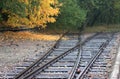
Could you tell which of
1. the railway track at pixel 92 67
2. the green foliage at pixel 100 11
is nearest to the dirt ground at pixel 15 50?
the railway track at pixel 92 67

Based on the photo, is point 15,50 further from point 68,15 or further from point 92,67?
point 68,15

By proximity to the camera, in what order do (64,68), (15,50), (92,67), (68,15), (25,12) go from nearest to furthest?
(64,68), (92,67), (15,50), (25,12), (68,15)

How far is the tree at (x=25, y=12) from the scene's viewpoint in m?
26.8

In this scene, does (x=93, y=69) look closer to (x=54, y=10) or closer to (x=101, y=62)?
(x=101, y=62)

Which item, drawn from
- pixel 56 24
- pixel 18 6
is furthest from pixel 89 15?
pixel 18 6

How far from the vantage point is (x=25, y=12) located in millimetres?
28406

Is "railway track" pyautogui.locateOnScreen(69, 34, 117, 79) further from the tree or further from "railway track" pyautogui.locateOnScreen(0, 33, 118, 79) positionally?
the tree

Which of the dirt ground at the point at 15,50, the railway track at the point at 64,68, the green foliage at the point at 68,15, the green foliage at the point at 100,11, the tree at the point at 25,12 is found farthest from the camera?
the green foliage at the point at 100,11

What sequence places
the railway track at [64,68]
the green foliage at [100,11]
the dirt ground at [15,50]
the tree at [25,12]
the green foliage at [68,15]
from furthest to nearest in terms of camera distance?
1. the green foliage at [100,11]
2. the green foliage at [68,15]
3. the tree at [25,12]
4. the dirt ground at [15,50]
5. the railway track at [64,68]

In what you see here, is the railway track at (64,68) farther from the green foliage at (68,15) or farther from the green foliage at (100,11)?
the green foliage at (100,11)

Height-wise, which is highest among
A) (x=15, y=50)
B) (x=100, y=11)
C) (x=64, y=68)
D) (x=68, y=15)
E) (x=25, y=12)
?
(x=64, y=68)

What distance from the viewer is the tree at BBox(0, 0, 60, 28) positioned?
26.8 meters

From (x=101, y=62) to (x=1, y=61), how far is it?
15.5 feet

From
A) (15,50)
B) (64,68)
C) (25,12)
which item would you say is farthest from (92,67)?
(25,12)
